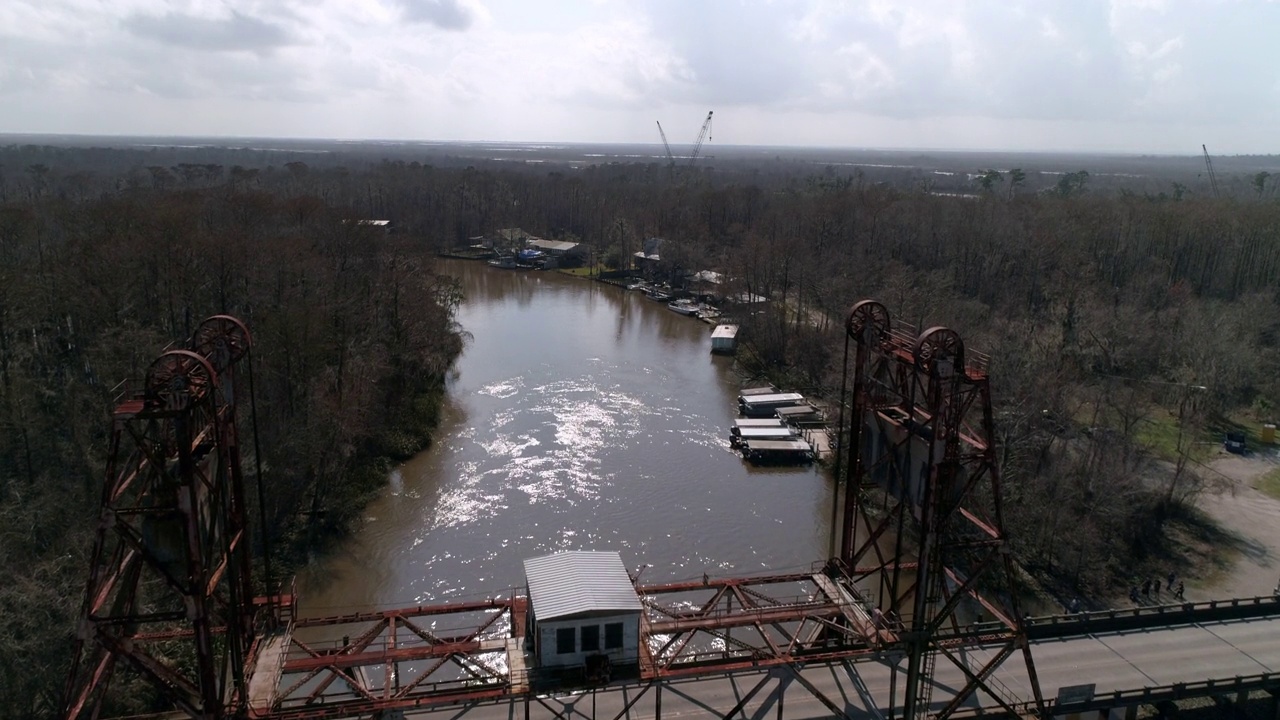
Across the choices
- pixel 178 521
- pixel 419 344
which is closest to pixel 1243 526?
pixel 178 521

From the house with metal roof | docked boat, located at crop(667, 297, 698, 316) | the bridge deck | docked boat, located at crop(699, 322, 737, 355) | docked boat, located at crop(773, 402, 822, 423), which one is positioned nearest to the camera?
the house with metal roof

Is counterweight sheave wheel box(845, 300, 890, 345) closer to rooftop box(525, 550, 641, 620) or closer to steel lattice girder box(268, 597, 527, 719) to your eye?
rooftop box(525, 550, 641, 620)

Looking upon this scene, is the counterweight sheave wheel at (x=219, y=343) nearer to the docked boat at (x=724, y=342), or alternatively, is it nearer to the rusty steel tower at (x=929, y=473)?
the rusty steel tower at (x=929, y=473)

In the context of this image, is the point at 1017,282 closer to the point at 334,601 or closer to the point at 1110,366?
the point at 1110,366

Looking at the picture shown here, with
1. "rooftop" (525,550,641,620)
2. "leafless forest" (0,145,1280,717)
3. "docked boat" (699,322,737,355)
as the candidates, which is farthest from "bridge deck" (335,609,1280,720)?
"docked boat" (699,322,737,355)

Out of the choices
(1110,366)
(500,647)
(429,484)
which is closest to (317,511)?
(429,484)

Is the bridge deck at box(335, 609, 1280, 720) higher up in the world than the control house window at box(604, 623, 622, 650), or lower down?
lower down
